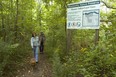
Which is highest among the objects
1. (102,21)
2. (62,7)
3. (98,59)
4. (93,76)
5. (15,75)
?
(62,7)

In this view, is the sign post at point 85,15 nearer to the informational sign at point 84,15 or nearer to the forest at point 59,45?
the informational sign at point 84,15

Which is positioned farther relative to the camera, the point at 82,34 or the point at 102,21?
the point at 82,34

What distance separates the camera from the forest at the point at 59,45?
7551 mm

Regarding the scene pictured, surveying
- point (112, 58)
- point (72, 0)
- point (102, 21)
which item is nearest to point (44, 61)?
point (72, 0)

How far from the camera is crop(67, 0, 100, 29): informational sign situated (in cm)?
845

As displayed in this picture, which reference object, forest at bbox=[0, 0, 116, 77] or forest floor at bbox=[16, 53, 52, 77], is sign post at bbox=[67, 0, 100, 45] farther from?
forest floor at bbox=[16, 53, 52, 77]

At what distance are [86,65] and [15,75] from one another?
443cm

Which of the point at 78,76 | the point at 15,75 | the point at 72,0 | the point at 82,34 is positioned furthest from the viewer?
the point at 82,34

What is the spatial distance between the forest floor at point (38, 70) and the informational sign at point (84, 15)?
2772 millimetres

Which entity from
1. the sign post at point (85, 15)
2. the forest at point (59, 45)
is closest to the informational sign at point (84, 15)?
the sign post at point (85, 15)

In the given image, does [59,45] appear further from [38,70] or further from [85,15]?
[85,15]

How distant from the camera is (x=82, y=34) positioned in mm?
12555

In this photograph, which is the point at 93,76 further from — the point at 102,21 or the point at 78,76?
the point at 102,21

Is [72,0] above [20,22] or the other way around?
above
